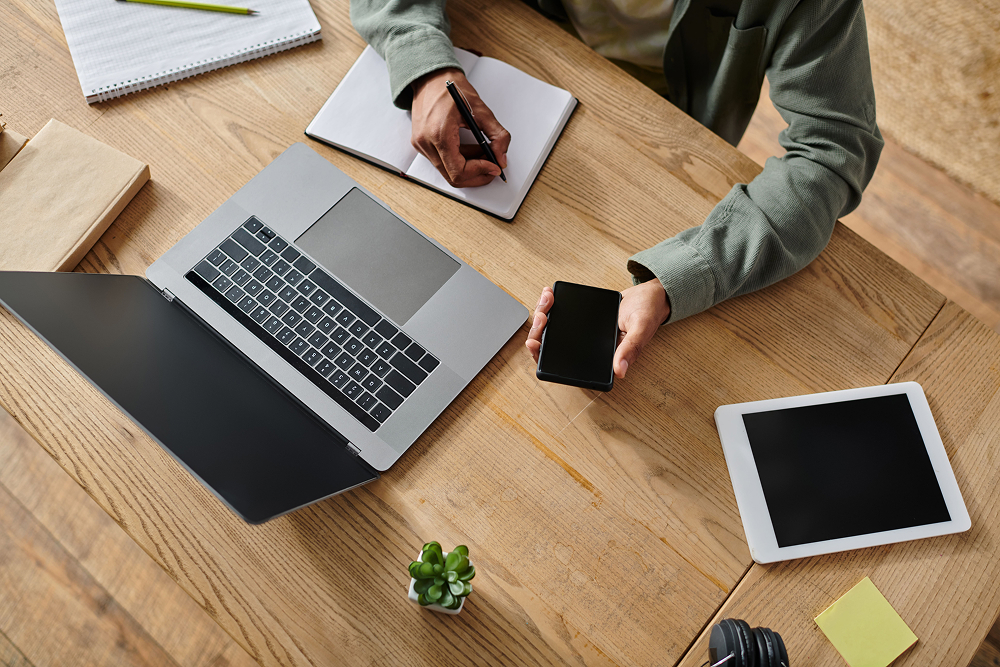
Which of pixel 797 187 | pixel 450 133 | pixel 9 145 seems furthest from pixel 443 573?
pixel 9 145

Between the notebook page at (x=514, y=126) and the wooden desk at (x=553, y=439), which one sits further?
the notebook page at (x=514, y=126)

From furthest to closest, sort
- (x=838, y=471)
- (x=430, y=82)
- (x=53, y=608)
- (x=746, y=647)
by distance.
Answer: (x=53, y=608) < (x=430, y=82) < (x=838, y=471) < (x=746, y=647)

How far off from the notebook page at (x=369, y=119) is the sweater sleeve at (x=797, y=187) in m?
0.37

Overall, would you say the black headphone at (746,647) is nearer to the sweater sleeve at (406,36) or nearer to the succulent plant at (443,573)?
the succulent plant at (443,573)

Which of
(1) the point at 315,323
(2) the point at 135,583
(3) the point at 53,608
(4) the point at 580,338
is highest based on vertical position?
(4) the point at 580,338

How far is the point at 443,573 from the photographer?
23.9 inches

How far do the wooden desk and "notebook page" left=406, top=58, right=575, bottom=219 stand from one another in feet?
0.06

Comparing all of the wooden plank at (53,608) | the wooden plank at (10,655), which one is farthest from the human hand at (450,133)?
A: the wooden plank at (10,655)

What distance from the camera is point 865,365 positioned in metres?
0.76

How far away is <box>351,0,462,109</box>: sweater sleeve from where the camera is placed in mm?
819

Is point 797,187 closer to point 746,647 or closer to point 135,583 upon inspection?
point 746,647

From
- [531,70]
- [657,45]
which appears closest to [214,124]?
[531,70]

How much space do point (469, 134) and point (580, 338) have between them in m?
0.34

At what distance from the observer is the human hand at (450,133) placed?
78 centimetres
